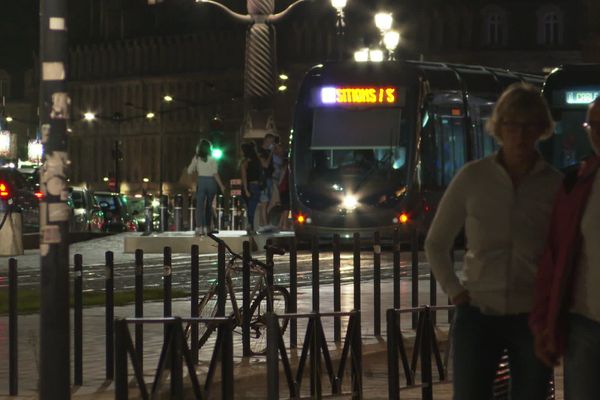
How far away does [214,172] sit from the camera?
110 ft

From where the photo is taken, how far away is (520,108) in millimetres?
7359

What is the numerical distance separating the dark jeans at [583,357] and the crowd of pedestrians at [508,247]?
0.11 feet

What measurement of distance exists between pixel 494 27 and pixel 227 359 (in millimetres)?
110140

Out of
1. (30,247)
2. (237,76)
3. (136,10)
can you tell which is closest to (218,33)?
(237,76)

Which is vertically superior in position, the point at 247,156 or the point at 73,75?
the point at 73,75

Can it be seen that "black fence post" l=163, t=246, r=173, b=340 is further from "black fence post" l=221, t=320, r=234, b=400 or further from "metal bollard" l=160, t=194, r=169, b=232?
"metal bollard" l=160, t=194, r=169, b=232

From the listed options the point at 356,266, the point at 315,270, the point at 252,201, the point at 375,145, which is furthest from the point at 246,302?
the point at 252,201

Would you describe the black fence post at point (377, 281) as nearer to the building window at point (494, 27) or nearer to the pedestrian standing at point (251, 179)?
the pedestrian standing at point (251, 179)

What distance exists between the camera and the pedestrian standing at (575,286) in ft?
22.6

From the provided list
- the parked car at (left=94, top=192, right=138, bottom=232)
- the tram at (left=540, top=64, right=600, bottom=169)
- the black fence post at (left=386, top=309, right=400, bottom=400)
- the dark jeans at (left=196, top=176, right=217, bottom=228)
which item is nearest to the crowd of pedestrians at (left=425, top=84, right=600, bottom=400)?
the black fence post at (left=386, top=309, right=400, bottom=400)

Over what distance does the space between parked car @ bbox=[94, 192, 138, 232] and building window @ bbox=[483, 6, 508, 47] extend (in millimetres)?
60091

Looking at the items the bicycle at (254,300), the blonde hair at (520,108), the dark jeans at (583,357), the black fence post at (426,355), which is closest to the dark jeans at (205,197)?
the bicycle at (254,300)

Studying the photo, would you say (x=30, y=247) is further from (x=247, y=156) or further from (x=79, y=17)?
(x=79, y=17)

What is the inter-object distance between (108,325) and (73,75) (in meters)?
133
